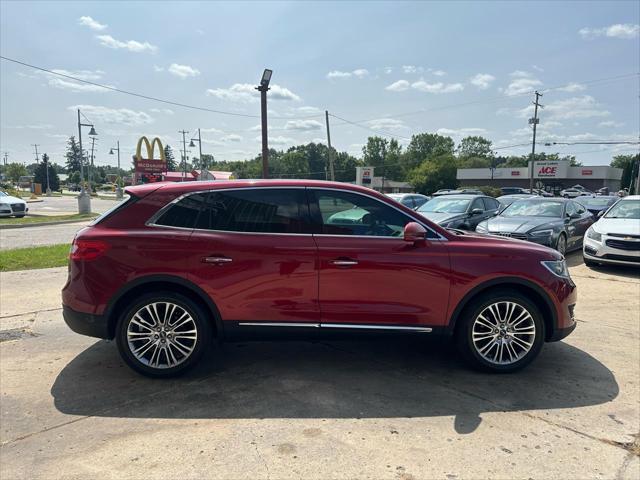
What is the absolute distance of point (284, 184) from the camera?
13.2 feet

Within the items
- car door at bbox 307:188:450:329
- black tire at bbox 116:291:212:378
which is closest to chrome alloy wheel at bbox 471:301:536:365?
car door at bbox 307:188:450:329

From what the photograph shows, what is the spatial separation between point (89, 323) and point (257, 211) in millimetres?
1761

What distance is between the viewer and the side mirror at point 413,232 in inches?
147

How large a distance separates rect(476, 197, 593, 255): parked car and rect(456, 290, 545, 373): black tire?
246 inches

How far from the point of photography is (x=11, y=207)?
20.7 metres

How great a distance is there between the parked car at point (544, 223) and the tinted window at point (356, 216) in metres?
6.80

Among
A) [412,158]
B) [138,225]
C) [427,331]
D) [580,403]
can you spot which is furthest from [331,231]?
[412,158]

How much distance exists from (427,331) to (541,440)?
1.21m

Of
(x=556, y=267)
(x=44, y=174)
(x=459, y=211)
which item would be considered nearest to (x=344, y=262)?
(x=556, y=267)

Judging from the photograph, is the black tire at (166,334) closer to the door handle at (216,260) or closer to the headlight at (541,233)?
the door handle at (216,260)

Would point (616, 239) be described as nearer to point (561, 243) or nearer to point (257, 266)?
point (561, 243)

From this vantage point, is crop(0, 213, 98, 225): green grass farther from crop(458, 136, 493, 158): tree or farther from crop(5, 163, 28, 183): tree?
crop(458, 136, 493, 158): tree

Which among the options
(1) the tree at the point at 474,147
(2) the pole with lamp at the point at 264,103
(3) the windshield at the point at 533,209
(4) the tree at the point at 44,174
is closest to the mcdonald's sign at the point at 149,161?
(4) the tree at the point at 44,174

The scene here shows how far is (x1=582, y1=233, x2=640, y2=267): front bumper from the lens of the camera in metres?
8.57
